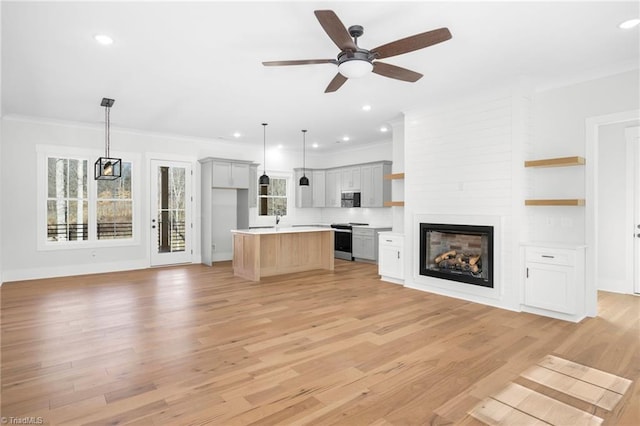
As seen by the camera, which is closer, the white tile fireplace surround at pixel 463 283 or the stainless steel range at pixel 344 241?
the white tile fireplace surround at pixel 463 283

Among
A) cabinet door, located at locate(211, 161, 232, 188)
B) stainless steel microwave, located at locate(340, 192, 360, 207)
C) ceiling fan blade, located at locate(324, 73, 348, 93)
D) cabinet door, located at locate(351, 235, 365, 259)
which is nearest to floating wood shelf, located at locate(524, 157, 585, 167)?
ceiling fan blade, located at locate(324, 73, 348, 93)

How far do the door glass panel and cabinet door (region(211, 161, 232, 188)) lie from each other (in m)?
0.73

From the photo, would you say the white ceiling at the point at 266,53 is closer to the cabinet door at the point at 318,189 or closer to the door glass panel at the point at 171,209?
the door glass panel at the point at 171,209

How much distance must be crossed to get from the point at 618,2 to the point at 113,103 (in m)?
6.24

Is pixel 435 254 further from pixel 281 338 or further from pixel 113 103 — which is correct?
pixel 113 103

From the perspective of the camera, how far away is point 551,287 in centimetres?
421

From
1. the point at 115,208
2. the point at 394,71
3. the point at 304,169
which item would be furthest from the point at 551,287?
the point at 115,208

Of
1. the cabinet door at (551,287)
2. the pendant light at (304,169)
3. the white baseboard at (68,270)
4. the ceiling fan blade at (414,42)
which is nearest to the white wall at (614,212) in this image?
the cabinet door at (551,287)

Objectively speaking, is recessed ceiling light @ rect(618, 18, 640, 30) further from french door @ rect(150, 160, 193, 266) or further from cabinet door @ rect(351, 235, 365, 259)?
french door @ rect(150, 160, 193, 266)

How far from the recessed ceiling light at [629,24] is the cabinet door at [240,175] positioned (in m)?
7.13

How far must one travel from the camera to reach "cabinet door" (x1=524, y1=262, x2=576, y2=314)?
4051 mm

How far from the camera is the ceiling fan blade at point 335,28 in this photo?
7.87 ft

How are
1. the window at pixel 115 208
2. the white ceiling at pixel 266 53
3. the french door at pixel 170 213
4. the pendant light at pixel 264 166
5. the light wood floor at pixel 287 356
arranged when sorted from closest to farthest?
1. the light wood floor at pixel 287 356
2. the white ceiling at pixel 266 53
3. the pendant light at pixel 264 166
4. the window at pixel 115 208
5. the french door at pixel 170 213

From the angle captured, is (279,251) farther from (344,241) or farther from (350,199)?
(350,199)
